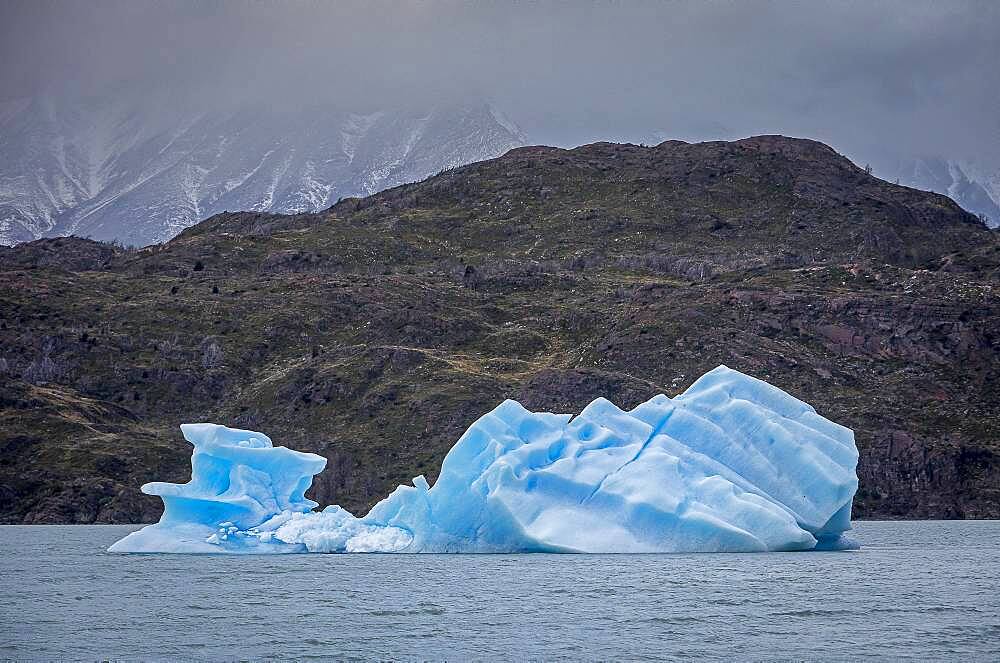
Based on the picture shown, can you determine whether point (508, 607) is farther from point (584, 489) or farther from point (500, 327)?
point (500, 327)

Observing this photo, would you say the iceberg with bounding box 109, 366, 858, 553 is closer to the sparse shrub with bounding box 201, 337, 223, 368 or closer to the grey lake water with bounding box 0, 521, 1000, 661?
the grey lake water with bounding box 0, 521, 1000, 661

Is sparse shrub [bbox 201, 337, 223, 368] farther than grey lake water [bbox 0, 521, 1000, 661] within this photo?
Yes

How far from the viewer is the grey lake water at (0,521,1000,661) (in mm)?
33344

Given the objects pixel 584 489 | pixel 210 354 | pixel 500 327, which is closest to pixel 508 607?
pixel 584 489

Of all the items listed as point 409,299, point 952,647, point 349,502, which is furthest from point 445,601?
point 409,299

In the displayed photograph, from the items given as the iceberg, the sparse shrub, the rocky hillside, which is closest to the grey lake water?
the iceberg

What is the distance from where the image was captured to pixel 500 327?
396 feet

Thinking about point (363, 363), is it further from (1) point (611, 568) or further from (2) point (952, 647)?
(2) point (952, 647)

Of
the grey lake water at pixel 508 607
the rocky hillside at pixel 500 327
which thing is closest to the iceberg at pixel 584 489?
the grey lake water at pixel 508 607

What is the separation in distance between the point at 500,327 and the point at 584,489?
226 feet

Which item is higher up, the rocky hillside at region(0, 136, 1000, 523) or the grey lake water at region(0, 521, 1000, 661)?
the rocky hillside at region(0, 136, 1000, 523)

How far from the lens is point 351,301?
12188 centimetres

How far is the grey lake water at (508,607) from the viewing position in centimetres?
3334

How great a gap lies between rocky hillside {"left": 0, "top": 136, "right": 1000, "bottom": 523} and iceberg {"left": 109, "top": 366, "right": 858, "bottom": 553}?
36.7 m
